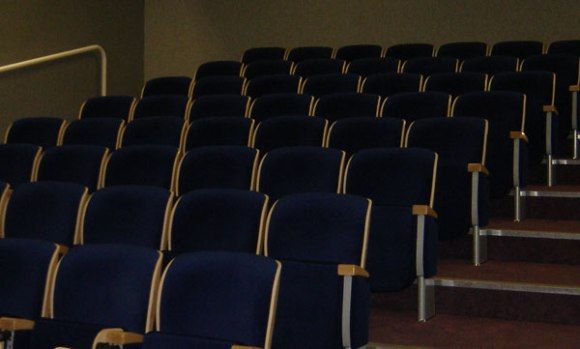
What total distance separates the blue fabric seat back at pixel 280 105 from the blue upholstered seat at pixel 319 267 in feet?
3.93

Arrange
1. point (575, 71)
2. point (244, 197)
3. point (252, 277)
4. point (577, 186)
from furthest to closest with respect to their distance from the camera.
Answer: point (575, 71)
point (577, 186)
point (244, 197)
point (252, 277)

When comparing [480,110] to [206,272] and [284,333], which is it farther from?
[206,272]

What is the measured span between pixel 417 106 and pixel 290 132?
42 centimetres

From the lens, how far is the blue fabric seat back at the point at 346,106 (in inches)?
126

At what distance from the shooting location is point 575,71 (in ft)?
11.4

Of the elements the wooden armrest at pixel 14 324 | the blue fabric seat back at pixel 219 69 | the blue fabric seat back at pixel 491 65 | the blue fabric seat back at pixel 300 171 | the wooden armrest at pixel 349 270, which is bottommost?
the wooden armrest at pixel 14 324

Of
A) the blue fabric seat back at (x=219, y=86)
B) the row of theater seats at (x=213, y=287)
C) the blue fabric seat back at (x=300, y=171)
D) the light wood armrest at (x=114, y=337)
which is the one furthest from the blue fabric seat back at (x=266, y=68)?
the light wood armrest at (x=114, y=337)

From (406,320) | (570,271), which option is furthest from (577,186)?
(406,320)

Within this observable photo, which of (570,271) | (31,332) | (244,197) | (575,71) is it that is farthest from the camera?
(575,71)

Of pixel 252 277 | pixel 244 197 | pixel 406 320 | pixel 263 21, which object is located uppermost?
pixel 263 21

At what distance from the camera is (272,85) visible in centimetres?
377

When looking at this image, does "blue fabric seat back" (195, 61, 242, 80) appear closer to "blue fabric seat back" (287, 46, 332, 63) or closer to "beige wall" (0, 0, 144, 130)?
"blue fabric seat back" (287, 46, 332, 63)

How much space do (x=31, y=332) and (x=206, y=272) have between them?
1.31 feet

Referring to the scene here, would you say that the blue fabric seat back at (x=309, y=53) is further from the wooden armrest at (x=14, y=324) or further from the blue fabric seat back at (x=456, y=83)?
the wooden armrest at (x=14, y=324)
